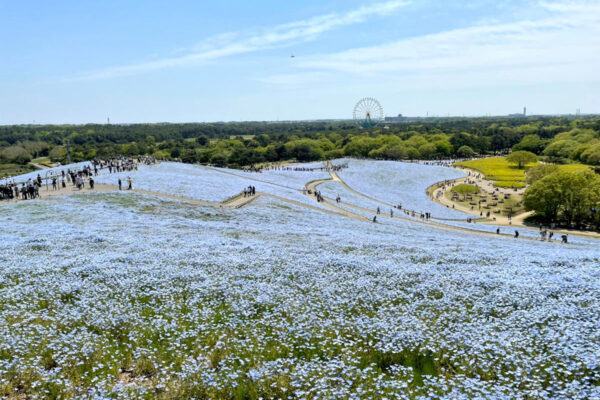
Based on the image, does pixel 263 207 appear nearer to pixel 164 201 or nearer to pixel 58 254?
pixel 164 201

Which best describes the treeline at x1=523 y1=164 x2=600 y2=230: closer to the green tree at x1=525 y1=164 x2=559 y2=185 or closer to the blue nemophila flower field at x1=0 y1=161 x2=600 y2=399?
the green tree at x1=525 y1=164 x2=559 y2=185

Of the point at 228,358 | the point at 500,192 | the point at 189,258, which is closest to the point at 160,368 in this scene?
the point at 228,358

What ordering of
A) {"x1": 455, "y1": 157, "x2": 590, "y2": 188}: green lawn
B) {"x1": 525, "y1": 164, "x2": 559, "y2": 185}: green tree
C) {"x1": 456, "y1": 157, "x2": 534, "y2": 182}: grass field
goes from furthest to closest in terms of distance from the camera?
1. {"x1": 456, "y1": 157, "x2": 534, "y2": 182}: grass field
2. {"x1": 455, "y1": 157, "x2": 590, "y2": 188}: green lawn
3. {"x1": 525, "y1": 164, "x2": 559, "y2": 185}: green tree

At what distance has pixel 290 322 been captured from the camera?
41.5ft

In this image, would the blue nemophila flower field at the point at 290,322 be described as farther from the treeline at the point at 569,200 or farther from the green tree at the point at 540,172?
the green tree at the point at 540,172

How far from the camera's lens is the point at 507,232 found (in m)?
48.9

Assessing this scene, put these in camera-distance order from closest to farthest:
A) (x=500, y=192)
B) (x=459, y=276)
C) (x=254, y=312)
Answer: (x=254, y=312)
(x=459, y=276)
(x=500, y=192)

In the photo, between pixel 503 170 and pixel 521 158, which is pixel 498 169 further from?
pixel 521 158

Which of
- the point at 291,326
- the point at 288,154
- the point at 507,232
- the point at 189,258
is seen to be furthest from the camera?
the point at 288,154

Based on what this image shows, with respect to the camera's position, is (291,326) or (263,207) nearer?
(291,326)

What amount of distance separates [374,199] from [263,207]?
32945 mm

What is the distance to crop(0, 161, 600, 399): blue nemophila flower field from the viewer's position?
29.6 ft

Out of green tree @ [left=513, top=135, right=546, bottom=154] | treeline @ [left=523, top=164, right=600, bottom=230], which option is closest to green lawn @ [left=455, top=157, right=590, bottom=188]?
treeline @ [left=523, top=164, right=600, bottom=230]

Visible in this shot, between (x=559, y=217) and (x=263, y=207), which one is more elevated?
(x=263, y=207)
